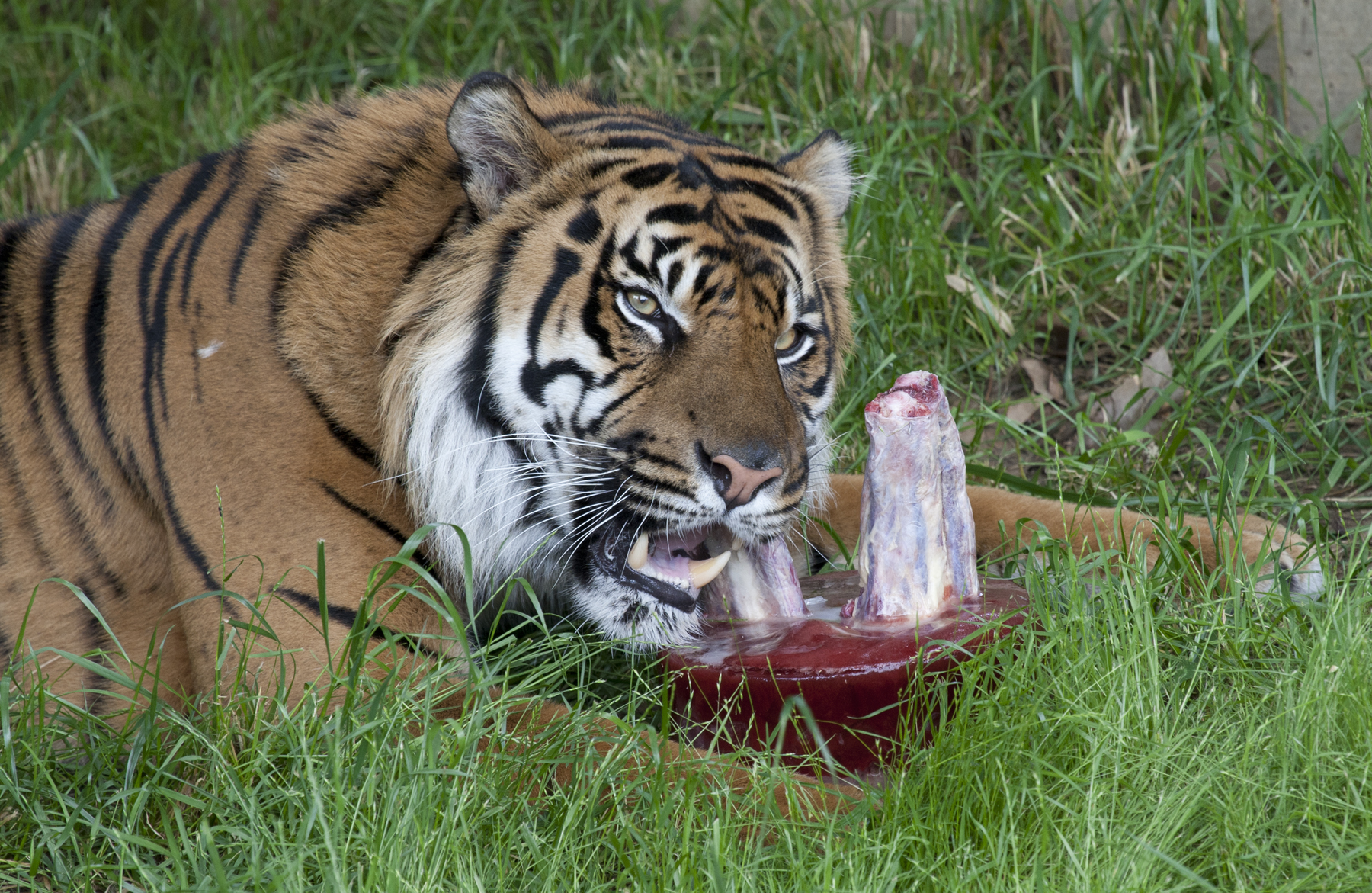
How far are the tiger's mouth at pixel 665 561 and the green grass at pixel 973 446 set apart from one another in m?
0.16

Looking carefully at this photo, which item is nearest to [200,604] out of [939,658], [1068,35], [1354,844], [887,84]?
[939,658]

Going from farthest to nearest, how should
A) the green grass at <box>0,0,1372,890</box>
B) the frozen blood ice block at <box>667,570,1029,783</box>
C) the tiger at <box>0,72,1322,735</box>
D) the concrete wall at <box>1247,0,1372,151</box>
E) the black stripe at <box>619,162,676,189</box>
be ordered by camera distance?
the concrete wall at <box>1247,0,1372,151</box> < the black stripe at <box>619,162,676,189</box> < the tiger at <box>0,72,1322,735</box> < the frozen blood ice block at <box>667,570,1029,783</box> < the green grass at <box>0,0,1372,890</box>

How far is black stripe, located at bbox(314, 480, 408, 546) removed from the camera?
7.47 ft

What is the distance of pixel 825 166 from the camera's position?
2734mm

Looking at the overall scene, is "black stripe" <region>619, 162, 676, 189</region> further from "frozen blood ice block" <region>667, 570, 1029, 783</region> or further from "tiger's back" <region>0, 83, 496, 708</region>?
"frozen blood ice block" <region>667, 570, 1029, 783</region>

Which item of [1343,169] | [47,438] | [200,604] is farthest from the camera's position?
[1343,169]

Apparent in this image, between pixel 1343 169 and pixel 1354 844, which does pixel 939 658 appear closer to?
pixel 1354 844

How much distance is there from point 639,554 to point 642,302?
1.46 feet

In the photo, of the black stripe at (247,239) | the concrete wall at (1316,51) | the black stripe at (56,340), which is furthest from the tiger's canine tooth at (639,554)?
the concrete wall at (1316,51)

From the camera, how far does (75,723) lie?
2.12m

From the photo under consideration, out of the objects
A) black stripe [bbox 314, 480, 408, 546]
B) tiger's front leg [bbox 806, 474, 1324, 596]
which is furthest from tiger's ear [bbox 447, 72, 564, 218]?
tiger's front leg [bbox 806, 474, 1324, 596]

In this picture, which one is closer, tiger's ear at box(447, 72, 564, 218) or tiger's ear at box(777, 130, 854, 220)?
tiger's ear at box(447, 72, 564, 218)

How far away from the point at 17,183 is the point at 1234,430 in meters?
3.98

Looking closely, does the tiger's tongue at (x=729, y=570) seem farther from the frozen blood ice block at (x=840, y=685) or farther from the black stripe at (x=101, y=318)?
the black stripe at (x=101, y=318)
